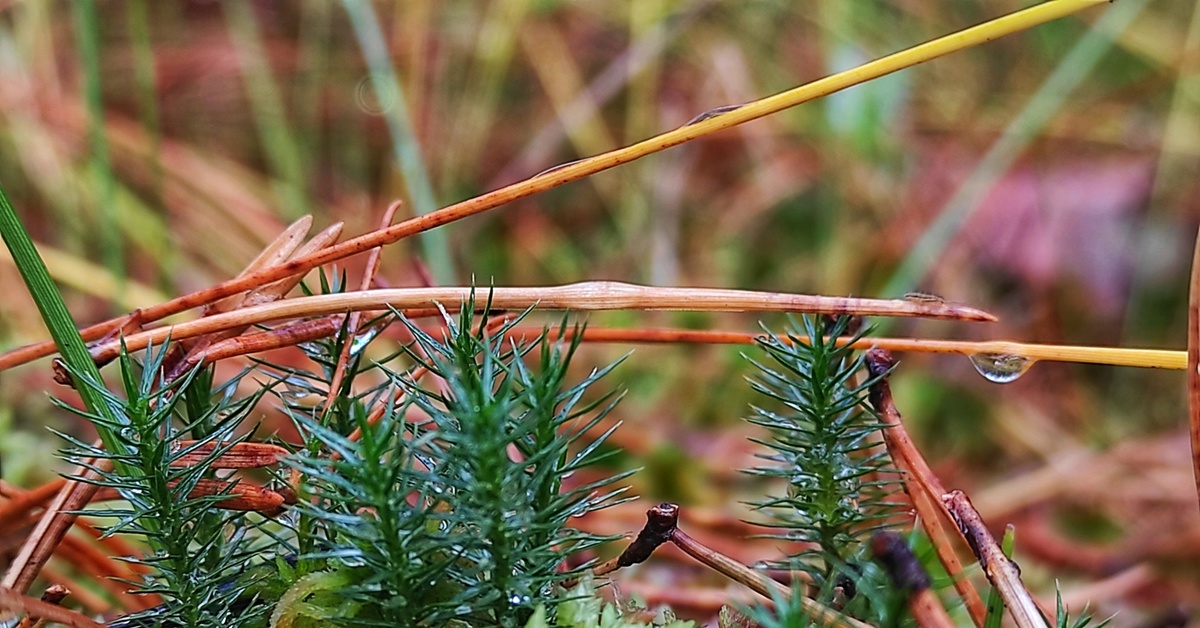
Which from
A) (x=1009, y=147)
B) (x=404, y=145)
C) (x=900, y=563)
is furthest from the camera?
(x=1009, y=147)

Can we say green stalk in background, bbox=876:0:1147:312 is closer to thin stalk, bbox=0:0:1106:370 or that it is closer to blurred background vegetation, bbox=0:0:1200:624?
blurred background vegetation, bbox=0:0:1200:624

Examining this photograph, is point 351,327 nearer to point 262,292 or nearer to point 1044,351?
point 262,292

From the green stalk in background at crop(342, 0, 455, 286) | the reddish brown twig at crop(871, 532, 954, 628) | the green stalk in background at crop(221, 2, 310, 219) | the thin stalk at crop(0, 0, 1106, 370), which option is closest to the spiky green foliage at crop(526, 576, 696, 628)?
the reddish brown twig at crop(871, 532, 954, 628)

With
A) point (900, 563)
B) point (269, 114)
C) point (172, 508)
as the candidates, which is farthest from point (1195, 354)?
point (269, 114)

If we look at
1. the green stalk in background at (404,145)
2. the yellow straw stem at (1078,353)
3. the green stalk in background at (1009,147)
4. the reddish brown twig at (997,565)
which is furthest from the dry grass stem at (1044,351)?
the green stalk in background at (1009,147)

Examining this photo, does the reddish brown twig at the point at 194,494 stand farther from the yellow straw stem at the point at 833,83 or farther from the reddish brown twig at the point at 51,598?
the yellow straw stem at the point at 833,83
